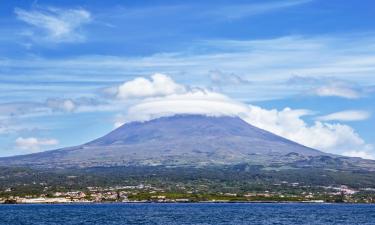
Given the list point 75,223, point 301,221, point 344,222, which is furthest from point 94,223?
point 344,222

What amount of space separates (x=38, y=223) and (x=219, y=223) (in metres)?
31.1

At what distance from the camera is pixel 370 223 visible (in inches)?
4818

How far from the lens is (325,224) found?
12075 centimetres

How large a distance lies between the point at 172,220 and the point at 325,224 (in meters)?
27.5

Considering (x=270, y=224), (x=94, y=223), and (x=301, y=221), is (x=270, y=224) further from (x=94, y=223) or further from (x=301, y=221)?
(x=94, y=223)

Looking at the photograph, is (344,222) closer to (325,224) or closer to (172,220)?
(325,224)

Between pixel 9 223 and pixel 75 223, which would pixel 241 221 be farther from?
pixel 9 223

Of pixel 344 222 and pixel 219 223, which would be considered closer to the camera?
pixel 219 223

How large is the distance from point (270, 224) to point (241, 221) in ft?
25.6

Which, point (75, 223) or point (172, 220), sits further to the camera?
point (172, 220)

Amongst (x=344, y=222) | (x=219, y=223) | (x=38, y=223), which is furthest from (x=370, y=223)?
(x=38, y=223)

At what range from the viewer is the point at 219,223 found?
120500 mm

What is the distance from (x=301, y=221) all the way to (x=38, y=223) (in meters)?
46.8

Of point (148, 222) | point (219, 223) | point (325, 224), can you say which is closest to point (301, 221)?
point (325, 224)
